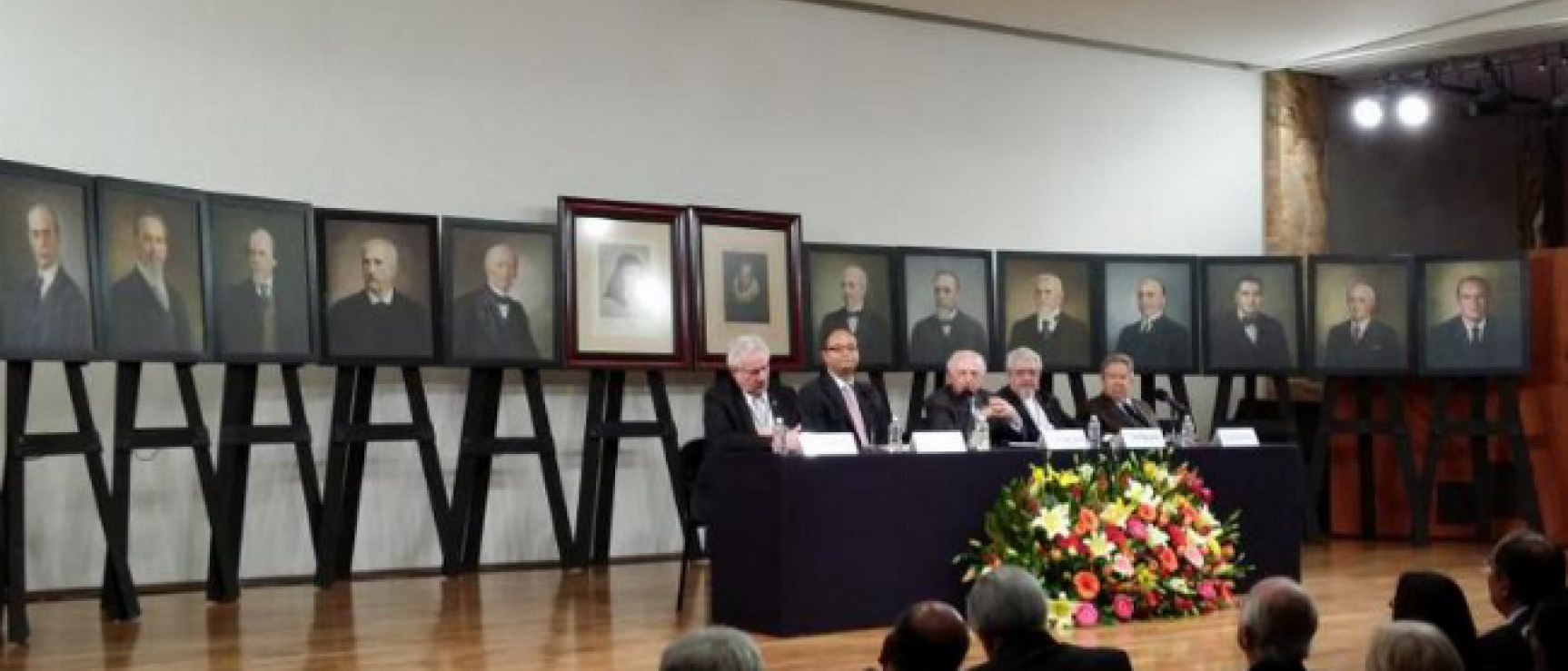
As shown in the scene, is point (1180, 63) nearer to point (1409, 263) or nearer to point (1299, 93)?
point (1299, 93)

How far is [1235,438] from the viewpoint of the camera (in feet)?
Result: 23.6

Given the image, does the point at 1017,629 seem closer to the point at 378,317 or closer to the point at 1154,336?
the point at 378,317

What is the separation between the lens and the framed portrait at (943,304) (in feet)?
32.0

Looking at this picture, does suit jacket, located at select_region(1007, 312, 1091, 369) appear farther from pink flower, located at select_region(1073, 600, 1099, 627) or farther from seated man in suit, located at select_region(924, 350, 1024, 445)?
pink flower, located at select_region(1073, 600, 1099, 627)

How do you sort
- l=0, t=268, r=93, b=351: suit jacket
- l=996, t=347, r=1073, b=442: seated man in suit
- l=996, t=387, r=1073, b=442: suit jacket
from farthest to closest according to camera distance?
l=996, t=347, r=1073, b=442: seated man in suit → l=996, t=387, r=1073, b=442: suit jacket → l=0, t=268, r=93, b=351: suit jacket

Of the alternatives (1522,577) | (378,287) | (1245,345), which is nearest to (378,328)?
(378,287)

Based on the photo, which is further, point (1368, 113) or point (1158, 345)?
point (1368, 113)

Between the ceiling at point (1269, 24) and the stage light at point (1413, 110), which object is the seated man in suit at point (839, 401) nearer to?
the ceiling at point (1269, 24)

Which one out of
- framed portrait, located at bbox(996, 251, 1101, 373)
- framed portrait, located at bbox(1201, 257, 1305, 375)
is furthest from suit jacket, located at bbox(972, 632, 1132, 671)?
framed portrait, located at bbox(1201, 257, 1305, 375)

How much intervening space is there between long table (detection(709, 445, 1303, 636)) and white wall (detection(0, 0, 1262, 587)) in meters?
2.94

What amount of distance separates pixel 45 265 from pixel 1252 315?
7.01 m

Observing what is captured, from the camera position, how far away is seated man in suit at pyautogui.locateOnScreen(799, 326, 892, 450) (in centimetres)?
714

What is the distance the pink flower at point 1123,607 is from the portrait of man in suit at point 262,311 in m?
3.66

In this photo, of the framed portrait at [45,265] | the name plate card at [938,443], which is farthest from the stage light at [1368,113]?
the framed portrait at [45,265]
